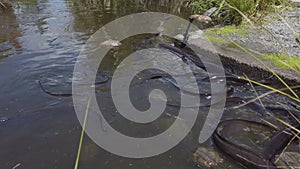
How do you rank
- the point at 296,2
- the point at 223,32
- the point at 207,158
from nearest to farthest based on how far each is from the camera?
the point at 207,158 → the point at 223,32 → the point at 296,2

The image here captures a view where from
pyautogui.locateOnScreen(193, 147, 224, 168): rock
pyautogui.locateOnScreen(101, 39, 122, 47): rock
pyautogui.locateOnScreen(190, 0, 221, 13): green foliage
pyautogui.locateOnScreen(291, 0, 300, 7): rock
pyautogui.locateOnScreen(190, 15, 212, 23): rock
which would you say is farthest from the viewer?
pyautogui.locateOnScreen(190, 0, 221, 13): green foliage

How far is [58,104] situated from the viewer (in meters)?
3.56

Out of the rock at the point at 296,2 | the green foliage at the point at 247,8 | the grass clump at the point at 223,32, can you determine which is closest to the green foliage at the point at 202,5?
the rock at the point at 296,2

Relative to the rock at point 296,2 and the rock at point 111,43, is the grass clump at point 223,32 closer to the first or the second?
the rock at point 111,43

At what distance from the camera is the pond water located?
2664 millimetres

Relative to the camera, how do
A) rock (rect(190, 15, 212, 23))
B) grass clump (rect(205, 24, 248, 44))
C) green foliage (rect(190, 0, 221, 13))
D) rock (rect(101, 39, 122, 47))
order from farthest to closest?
green foliage (rect(190, 0, 221, 13)) → rock (rect(190, 15, 212, 23)) → rock (rect(101, 39, 122, 47)) → grass clump (rect(205, 24, 248, 44))

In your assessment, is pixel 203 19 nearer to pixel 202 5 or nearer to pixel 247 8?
pixel 202 5

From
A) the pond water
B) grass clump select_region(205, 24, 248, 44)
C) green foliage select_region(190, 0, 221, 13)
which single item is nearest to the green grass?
grass clump select_region(205, 24, 248, 44)

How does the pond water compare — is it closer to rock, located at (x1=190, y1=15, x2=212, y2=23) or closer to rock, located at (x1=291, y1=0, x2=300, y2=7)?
rock, located at (x1=190, y1=15, x2=212, y2=23)

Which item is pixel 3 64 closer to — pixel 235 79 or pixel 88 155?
pixel 88 155

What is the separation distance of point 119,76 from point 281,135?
Answer: 98.4 inches

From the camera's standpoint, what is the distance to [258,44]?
512 cm

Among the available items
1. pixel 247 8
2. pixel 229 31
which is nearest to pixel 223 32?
pixel 229 31

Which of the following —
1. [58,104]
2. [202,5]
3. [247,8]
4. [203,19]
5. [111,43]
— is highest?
[247,8]
